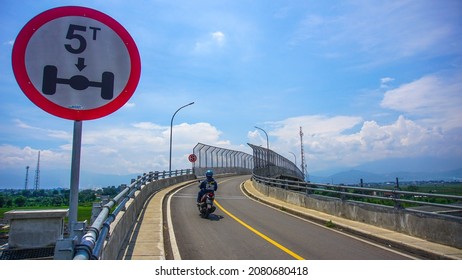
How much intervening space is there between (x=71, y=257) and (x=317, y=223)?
11388mm

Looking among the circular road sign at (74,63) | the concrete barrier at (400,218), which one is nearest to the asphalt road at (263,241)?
the concrete barrier at (400,218)

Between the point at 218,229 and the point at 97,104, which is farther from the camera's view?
the point at 218,229

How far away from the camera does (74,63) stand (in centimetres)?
245

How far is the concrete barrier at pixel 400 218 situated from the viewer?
7.91 metres

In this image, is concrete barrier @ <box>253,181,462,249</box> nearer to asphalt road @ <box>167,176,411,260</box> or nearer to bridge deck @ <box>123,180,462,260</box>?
bridge deck @ <box>123,180,462,260</box>

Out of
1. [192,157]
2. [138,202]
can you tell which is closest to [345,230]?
[138,202]

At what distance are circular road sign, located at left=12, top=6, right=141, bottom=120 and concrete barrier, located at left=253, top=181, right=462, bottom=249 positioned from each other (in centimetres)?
839

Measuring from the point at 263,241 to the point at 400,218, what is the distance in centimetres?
428

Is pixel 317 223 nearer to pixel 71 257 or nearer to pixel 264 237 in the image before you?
pixel 264 237

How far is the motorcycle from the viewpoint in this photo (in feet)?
44.4

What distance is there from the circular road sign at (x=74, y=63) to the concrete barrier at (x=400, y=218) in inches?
330

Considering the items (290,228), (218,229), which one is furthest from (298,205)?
(218,229)

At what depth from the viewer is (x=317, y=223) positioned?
12680mm

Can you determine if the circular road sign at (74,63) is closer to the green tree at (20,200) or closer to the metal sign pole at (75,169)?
the metal sign pole at (75,169)
